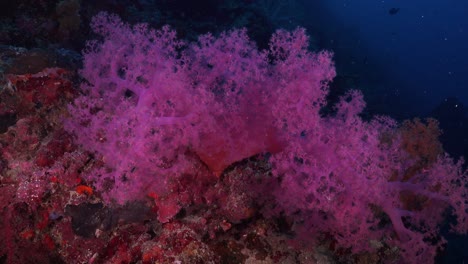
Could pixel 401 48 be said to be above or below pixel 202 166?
above

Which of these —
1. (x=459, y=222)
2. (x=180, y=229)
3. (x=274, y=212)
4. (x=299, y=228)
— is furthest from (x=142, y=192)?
(x=459, y=222)

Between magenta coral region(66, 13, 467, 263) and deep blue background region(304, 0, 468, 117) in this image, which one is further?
deep blue background region(304, 0, 468, 117)

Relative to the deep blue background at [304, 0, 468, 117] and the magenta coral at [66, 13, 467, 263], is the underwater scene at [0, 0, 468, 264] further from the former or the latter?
the deep blue background at [304, 0, 468, 117]

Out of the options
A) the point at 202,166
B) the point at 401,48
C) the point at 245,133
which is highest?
the point at 401,48

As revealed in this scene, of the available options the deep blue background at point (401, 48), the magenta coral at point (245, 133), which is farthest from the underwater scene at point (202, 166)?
the deep blue background at point (401, 48)

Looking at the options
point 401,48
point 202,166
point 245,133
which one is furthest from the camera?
point 401,48

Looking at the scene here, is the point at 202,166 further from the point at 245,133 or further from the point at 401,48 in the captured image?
the point at 401,48

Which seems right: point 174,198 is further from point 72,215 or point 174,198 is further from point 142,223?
point 72,215

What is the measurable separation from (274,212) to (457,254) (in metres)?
14.1

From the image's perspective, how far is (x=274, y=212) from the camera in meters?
3.59

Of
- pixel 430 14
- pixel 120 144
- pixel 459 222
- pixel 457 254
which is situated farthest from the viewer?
pixel 430 14

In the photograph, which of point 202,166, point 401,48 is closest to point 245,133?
point 202,166

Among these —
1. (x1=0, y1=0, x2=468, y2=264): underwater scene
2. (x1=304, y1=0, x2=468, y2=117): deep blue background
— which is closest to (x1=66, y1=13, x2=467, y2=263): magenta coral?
(x1=0, y1=0, x2=468, y2=264): underwater scene

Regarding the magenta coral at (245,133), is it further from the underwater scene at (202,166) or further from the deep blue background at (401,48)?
the deep blue background at (401,48)
